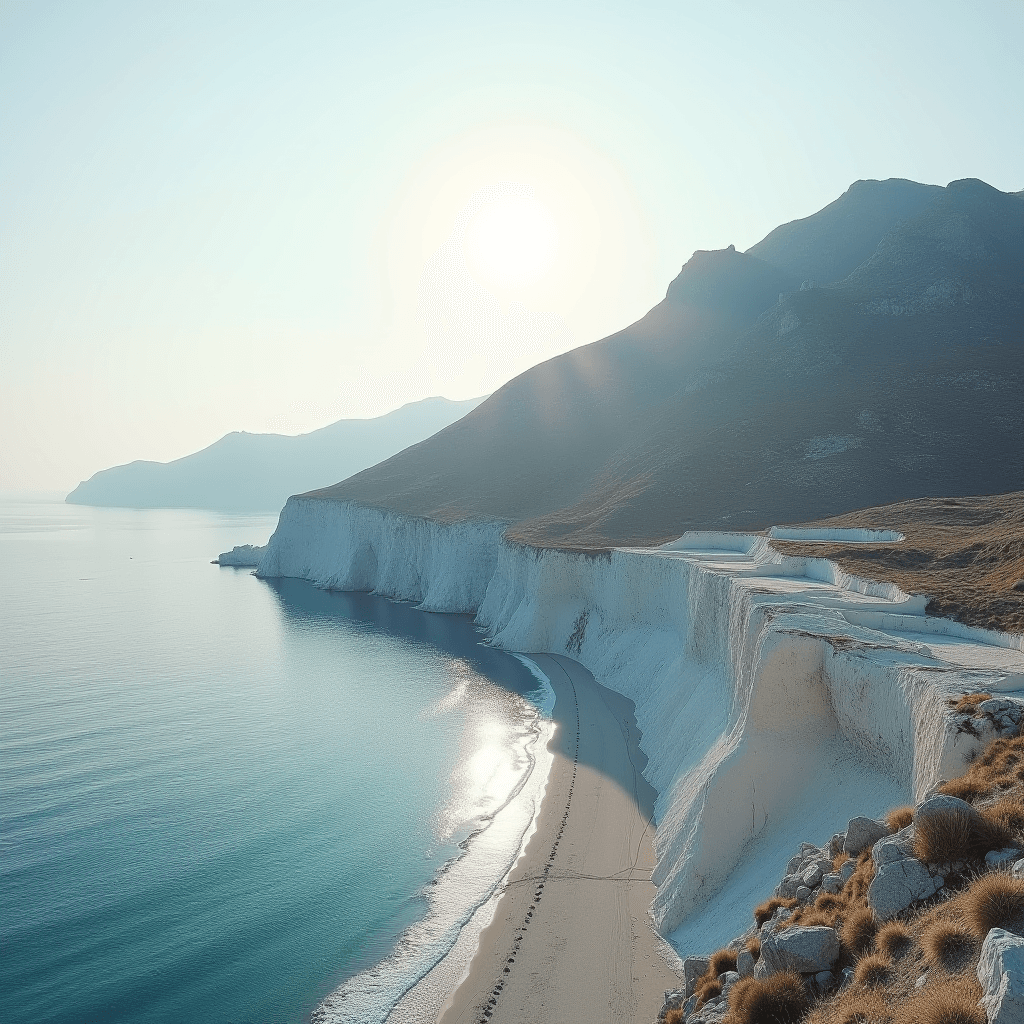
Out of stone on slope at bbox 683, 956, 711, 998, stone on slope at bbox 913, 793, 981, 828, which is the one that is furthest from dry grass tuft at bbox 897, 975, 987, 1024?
stone on slope at bbox 683, 956, 711, 998

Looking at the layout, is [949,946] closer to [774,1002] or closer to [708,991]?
[774,1002]

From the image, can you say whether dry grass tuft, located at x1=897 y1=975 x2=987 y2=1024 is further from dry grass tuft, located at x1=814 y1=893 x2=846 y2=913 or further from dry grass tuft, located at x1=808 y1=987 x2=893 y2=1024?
dry grass tuft, located at x1=814 y1=893 x2=846 y2=913

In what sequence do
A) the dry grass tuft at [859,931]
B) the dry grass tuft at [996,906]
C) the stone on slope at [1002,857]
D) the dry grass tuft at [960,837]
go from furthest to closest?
1. the dry grass tuft at [859,931]
2. the dry grass tuft at [960,837]
3. the stone on slope at [1002,857]
4. the dry grass tuft at [996,906]

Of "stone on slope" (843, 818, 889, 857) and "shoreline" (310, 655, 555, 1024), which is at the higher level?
"stone on slope" (843, 818, 889, 857)

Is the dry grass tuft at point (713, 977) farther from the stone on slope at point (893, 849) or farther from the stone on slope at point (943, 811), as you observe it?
the stone on slope at point (943, 811)

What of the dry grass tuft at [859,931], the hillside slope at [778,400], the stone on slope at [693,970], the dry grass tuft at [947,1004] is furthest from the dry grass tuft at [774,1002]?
the hillside slope at [778,400]

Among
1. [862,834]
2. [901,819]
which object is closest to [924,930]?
A: [901,819]

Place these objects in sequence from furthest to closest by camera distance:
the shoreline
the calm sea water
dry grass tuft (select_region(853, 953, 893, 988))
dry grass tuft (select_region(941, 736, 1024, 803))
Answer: the calm sea water, the shoreline, dry grass tuft (select_region(941, 736, 1024, 803)), dry grass tuft (select_region(853, 953, 893, 988))
